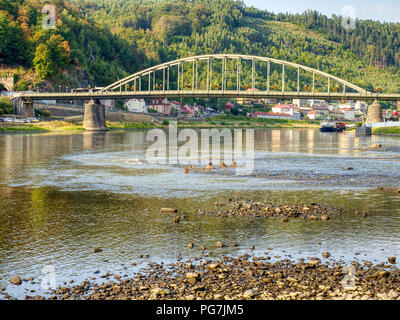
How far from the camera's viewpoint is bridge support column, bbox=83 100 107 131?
108 metres

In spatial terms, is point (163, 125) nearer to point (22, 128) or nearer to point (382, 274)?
point (22, 128)

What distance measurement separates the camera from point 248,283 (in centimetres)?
1223

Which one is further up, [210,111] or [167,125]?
[210,111]

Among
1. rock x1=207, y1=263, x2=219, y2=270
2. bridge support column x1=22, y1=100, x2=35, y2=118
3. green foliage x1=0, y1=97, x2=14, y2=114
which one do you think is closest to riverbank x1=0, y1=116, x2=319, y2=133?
bridge support column x1=22, y1=100, x2=35, y2=118

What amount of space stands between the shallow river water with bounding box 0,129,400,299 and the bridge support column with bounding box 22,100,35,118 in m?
75.2

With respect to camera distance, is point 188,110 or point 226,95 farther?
point 188,110

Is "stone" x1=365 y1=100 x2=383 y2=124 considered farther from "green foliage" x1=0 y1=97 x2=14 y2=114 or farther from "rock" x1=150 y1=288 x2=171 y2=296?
"rock" x1=150 y1=288 x2=171 y2=296

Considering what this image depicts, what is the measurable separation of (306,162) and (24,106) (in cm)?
8140

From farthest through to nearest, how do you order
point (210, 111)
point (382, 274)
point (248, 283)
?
point (210, 111)
point (382, 274)
point (248, 283)

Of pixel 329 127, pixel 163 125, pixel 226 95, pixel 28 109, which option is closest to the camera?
pixel 226 95

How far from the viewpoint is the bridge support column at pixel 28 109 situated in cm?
10931

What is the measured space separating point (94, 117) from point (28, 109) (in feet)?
47.2

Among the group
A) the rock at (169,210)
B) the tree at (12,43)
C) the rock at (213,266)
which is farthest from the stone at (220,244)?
the tree at (12,43)

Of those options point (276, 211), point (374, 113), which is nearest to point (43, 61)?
point (374, 113)
